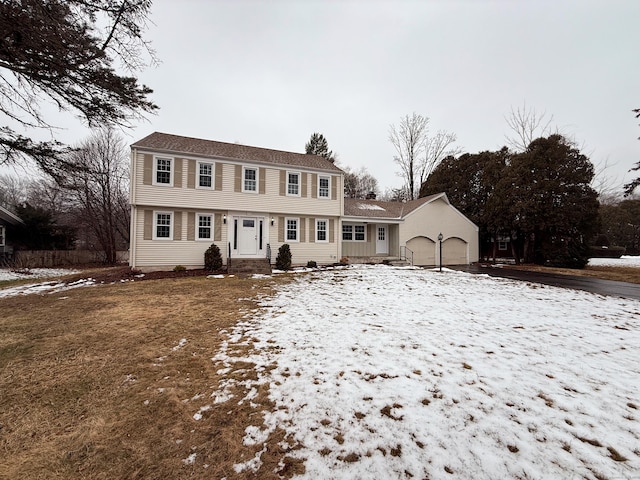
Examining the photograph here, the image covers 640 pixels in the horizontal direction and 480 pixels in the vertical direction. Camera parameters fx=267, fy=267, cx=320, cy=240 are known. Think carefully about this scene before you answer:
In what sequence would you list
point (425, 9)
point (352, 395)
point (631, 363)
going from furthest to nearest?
point (425, 9)
point (631, 363)
point (352, 395)

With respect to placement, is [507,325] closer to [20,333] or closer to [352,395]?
[352,395]

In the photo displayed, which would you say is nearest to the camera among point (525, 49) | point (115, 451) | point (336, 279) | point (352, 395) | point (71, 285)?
point (115, 451)

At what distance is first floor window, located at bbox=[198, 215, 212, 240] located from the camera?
45.6 ft

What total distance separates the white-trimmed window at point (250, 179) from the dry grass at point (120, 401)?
962 cm

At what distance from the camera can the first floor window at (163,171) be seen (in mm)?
13039

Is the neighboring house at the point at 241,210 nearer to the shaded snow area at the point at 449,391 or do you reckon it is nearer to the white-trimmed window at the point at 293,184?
the white-trimmed window at the point at 293,184

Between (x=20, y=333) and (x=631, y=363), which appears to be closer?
(x=631, y=363)

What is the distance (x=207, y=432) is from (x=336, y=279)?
891cm

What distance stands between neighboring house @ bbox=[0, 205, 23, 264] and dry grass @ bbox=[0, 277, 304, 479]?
20.6 m

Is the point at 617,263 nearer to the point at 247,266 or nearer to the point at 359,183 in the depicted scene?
the point at 359,183

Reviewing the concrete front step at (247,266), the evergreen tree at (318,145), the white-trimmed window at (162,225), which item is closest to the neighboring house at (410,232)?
the concrete front step at (247,266)

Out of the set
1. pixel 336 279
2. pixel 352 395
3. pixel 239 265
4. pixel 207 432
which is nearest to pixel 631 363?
pixel 352 395

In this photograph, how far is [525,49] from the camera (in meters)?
14.7

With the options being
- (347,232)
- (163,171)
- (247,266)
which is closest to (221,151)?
(163,171)
